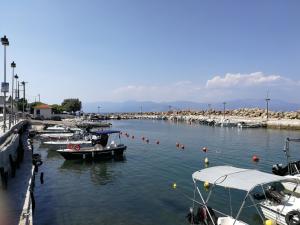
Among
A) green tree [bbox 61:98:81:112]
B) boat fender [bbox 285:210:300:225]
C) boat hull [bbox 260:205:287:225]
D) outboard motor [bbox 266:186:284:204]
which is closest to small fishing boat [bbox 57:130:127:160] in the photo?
outboard motor [bbox 266:186:284:204]

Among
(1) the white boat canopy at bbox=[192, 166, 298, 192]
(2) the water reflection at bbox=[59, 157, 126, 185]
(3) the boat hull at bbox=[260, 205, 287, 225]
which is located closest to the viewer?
(1) the white boat canopy at bbox=[192, 166, 298, 192]

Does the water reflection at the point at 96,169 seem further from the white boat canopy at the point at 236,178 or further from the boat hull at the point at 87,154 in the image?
the white boat canopy at the point at 236,178

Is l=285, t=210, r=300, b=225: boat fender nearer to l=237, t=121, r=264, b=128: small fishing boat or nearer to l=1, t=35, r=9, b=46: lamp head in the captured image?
l=1, t=35, r=9, b=46: lamp head

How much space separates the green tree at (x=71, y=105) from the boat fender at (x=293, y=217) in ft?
441

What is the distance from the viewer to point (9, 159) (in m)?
25.0

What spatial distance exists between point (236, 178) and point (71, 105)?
136m

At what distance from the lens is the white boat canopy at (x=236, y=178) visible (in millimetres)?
13217

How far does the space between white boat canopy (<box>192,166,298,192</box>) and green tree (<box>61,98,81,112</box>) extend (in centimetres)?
13353

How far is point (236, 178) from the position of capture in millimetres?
14055

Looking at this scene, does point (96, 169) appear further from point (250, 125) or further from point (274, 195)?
point (250, 125)

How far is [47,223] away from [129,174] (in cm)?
1376

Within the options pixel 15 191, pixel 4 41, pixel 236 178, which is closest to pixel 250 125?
pixel 4 41

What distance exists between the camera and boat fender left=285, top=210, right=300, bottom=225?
15.1 m

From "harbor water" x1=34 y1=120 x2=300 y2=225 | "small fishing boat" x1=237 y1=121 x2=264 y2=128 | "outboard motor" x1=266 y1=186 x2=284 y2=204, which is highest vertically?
"small fishing boat" x1=237 y1=121 x2=264 y2=128
